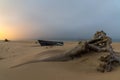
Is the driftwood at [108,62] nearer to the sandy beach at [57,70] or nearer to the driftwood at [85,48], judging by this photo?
the sandy beach at [57,70]

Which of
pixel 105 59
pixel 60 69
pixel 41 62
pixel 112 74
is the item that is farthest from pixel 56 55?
pixel 112 74

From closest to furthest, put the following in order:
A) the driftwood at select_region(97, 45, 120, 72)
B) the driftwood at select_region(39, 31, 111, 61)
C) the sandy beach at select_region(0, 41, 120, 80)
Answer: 1. the sandy beach at select_region(0, 41, 120, 80)
2. the driftwood at select_region(97, 45, 120, 72)
3. the driftwood at select_region(39, 31, 111, 61)

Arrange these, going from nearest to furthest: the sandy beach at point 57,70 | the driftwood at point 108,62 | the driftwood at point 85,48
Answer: the sandy beach at point 57,70 → the driftwood at point 108,62 → the driftwood at point 85,48

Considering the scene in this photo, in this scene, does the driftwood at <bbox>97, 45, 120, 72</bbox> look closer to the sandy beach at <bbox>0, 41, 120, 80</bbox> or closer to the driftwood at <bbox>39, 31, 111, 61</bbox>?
the sandy beach at <bbox>0, 41, 120, 80</bbox>

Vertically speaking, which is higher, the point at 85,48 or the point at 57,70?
the point at 85,48

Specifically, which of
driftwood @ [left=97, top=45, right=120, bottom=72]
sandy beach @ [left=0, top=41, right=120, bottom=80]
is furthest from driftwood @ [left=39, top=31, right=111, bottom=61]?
driftwood @ [left=97, top=45, right=120, bottom=72]

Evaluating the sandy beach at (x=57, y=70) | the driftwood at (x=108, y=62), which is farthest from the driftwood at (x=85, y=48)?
the driftwood at (x=108, y=62)

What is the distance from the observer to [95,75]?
2.17 meters

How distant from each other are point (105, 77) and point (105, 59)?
A: 32 centimetres

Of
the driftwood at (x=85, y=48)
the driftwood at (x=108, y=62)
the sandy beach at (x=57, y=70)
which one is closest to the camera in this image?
the sandy beach at (x=57, y=70)

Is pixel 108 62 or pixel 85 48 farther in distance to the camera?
pixel 85 48

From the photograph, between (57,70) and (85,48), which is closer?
(57,70)

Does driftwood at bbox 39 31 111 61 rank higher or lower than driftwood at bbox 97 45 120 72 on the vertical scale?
higher

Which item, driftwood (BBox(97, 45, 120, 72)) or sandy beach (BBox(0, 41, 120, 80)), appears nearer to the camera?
sandy beach (BBox(0, 41, 120, 80))
